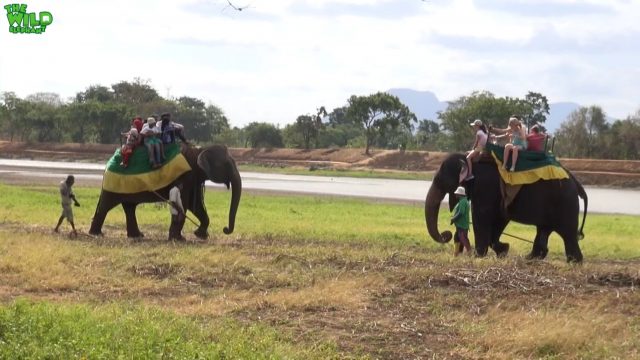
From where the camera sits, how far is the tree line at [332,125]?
74750mm

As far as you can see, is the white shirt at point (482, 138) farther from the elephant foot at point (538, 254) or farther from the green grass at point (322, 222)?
the green grass at point (322, 222)

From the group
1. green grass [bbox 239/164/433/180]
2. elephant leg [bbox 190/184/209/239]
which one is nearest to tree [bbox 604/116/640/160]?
green grass [bbox 239/164/433/180]

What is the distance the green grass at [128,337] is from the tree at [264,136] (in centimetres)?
8426

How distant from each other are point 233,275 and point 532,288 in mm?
4306

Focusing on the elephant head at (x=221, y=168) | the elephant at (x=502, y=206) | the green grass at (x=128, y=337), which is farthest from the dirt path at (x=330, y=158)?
the green grass at (x=128, y=337)

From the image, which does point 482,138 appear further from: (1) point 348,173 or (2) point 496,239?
(1) point 348,173

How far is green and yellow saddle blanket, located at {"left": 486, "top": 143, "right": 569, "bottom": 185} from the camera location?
14.4 meters

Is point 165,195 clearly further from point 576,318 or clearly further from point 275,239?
point 576,318

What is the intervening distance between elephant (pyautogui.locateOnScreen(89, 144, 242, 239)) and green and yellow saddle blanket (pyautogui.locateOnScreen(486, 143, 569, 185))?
6.04 m

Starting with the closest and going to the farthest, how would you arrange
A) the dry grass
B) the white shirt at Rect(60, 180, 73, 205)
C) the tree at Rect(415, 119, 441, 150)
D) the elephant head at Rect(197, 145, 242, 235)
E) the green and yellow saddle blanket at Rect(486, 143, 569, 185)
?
the dry grass → the green and yellow saddle blanket at Rect(486, 143, 569, 185) → the white shirt at Rect(60, 180, 73, 205) → the elephant head at Rect(197, 145, 242, 235) → the tree at Rect(415, 119, 441, 150)

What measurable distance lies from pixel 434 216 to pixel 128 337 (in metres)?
8.81

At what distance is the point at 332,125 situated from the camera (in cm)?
11444

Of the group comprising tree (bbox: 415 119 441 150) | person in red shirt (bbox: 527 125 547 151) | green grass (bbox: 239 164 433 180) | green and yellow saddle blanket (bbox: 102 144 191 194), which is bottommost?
green grass (bbox: 239 164 433 180)

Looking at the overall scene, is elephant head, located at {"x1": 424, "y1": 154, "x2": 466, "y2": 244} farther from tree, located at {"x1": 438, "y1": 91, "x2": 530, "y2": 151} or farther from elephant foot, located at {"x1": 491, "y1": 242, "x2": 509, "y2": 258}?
tree, located at {"x1": 438, "y1": 91, "x2": 530, "y2": 151}
